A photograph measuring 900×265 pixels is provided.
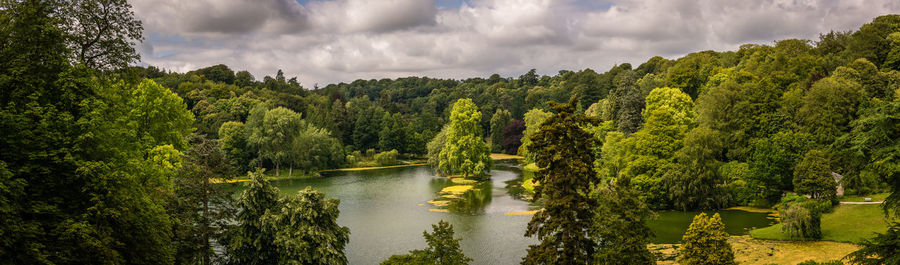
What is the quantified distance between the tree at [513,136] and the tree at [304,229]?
2713 inches

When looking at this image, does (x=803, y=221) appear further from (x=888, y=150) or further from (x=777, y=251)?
(x=888, y=150)

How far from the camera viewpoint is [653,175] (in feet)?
112

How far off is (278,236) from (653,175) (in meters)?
26.6

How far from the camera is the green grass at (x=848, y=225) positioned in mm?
23734

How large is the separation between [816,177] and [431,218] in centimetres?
2380

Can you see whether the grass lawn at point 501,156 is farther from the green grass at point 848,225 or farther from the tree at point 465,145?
the green grass at point 848,225

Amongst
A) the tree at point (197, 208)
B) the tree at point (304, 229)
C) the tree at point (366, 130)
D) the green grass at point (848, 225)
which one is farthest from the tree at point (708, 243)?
the tree at point (366, 130)

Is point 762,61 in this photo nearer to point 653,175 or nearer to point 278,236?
point 653,175

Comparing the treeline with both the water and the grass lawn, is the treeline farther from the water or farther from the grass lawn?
the grass lawn

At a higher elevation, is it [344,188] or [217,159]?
[217,159]

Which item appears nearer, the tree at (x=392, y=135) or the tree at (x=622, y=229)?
the tree at (x=622, y=229)

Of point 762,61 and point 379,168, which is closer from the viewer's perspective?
point 762,61

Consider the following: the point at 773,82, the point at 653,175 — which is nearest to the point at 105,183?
the point at 653,175

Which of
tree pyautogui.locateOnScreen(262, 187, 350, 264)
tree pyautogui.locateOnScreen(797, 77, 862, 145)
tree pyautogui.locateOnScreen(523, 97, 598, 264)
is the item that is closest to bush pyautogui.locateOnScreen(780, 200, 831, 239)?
tree pyautogui.locateOnScreen(797, 77, 862, 145)
